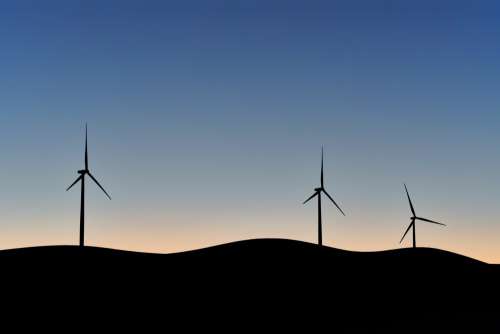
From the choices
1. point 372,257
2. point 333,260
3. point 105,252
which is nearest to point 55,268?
point 105,252

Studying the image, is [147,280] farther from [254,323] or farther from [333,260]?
[333,260]

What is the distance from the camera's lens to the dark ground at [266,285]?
291 feet

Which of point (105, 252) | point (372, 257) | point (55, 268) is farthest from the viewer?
point (372, 257)

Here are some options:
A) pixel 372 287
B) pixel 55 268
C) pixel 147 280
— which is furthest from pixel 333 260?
pixel 55 268

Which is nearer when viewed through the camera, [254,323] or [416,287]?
[254,323]

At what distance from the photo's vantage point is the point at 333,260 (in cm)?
10400

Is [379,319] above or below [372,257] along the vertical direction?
below

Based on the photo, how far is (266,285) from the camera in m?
96.8

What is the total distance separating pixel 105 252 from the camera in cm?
9631

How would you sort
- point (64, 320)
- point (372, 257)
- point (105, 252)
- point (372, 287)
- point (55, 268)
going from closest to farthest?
1. point (64, 320)
2. point (55, 268)
3. point (105, 252)
4. point (372, 287)
5. point (372, 257)

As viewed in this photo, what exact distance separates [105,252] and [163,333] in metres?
15.8

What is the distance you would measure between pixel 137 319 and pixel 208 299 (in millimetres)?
9607

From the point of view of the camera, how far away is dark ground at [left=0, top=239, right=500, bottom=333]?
88.8m

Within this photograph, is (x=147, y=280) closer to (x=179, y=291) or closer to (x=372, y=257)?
(x=179, y=291)
